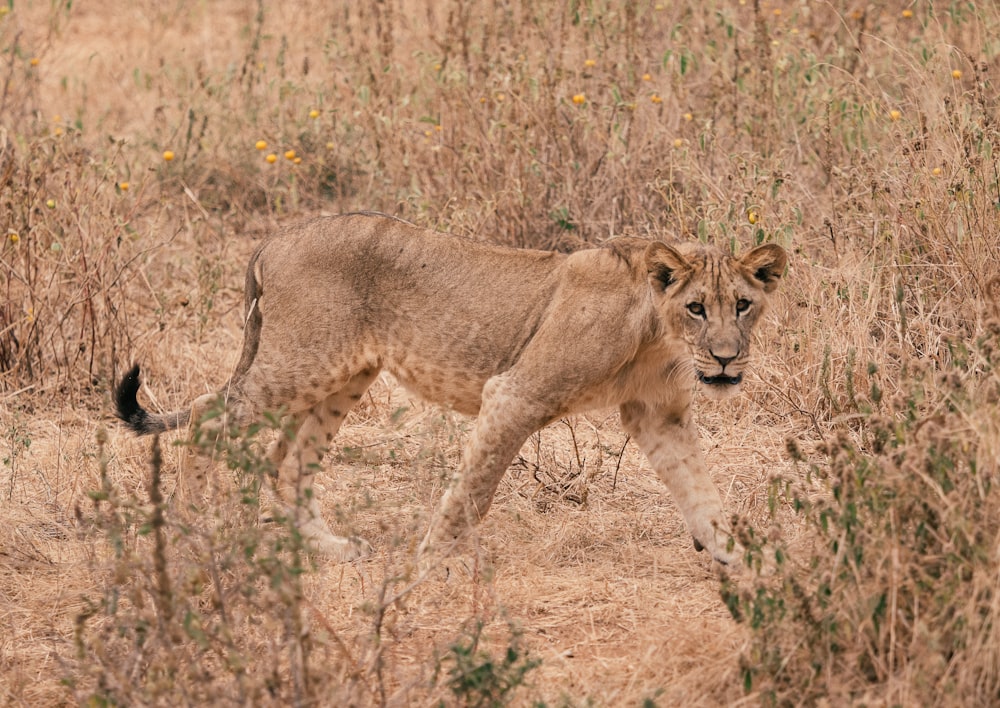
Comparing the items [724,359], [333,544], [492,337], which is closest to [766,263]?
[724,359]

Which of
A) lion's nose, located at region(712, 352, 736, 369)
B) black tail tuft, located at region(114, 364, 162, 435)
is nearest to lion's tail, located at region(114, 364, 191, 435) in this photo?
A: black tail tuft, located at region(114, 364, 162, 435)

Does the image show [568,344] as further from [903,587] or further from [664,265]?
[903,587]

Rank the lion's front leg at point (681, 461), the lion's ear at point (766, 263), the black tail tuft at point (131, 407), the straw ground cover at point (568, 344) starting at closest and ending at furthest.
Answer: the straw ground cover at point (568, 344), the lion's ear at point (766, 263), the lion's front leg at point (681, 461), the black tail tuft at point (131, 407)

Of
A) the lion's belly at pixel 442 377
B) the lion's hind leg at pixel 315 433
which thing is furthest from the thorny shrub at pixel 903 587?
the lion's hind leg at pixel 315 433

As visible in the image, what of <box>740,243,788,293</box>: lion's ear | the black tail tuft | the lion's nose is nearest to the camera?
the lion's nose

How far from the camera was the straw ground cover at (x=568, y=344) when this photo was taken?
3576 millimetres

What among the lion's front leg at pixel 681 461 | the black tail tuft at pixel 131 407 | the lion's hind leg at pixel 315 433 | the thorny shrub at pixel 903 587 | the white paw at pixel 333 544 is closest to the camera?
the thorny shrub at pixel 903 587

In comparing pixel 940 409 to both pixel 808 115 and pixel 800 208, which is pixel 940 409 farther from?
pixel 808 115

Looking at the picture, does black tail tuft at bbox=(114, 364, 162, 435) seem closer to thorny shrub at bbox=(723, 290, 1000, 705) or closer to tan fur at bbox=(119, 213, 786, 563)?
tan fur at bbox=(119, 213, 786, 563)

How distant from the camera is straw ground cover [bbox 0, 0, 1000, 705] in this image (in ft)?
11.7

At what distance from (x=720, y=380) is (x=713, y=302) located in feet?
0.86

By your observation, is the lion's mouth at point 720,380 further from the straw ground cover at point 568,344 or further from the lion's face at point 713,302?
the straw ground cover at point 568,344

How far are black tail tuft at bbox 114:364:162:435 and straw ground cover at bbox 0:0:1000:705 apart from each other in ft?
0.84

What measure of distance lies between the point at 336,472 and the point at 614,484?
1.18 meters
